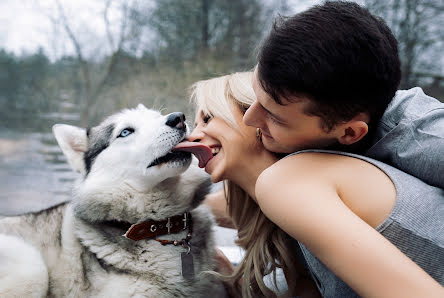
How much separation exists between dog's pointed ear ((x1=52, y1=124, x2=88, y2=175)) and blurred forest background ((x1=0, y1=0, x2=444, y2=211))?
806mm

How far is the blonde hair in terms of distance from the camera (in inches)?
55.1

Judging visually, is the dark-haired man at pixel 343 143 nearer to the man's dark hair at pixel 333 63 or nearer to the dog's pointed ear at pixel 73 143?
the man's dark hair at pixel 333 63

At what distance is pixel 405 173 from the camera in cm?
108

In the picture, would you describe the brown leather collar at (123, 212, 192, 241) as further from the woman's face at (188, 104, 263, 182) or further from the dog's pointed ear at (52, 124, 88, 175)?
the dog's pointed ear at (52, 124, 88, 175)

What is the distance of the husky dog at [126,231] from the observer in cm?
144

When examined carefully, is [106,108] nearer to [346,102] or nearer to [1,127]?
[1,127]

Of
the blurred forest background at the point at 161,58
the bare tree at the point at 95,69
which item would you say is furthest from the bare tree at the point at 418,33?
the bare tree at the point at 95,69

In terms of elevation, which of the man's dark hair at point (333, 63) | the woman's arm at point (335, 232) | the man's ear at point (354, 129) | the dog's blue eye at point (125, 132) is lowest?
the dog's blue eye at point (125, 132)

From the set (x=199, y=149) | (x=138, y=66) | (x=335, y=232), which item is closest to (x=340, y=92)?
(x=335, y=232)

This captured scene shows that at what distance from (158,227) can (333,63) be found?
0.94 metres

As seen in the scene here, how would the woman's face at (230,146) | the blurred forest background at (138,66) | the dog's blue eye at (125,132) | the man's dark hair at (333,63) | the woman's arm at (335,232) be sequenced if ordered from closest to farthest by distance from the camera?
the woman's arm at (335,232) < the man's dark hair at (333,63) < the woman's face at (230,146) < the dog's blue eye at (125,132) < the blurred forest background at (138,66)

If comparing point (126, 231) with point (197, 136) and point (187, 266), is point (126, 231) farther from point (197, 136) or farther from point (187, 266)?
point (197, 136)

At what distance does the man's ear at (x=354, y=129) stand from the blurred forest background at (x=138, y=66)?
1521 millimetres

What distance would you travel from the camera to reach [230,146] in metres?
1.38
